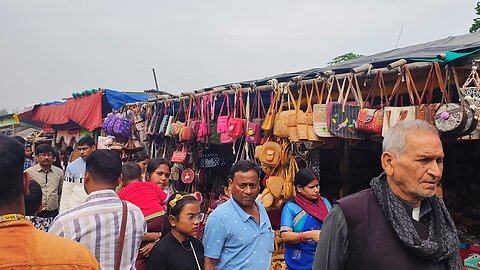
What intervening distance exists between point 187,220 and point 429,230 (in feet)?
5.21

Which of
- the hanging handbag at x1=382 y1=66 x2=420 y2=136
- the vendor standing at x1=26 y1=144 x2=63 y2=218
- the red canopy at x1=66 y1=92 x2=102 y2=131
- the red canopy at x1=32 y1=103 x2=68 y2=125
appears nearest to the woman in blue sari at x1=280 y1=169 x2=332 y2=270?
the hanging handbag at x1=382 y1=66 x2=420 y2=136

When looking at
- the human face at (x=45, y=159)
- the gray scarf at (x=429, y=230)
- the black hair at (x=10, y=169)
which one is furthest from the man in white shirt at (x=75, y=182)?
the gray scarf at (x=429, y=230)

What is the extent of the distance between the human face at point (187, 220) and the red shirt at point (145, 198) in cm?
26

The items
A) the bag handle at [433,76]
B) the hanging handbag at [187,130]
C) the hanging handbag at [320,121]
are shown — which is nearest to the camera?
the bag handle at [433,76]

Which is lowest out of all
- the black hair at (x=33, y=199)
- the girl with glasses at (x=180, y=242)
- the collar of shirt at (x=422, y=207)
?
the girl with glasses at (x=180, y=242)

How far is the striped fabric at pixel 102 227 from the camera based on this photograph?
2221mm

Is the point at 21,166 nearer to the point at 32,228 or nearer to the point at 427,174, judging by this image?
the point at 32,228

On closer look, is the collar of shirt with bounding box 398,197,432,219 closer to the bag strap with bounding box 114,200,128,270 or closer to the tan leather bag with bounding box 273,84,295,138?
the bag strap with bounding box 114,200,128,270

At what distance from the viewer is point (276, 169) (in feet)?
14.3

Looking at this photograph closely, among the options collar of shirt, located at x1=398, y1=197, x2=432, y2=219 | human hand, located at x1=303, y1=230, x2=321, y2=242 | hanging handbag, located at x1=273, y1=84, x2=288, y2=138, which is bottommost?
human hand, located at x1=303, y1=230, x2=321, y2=242

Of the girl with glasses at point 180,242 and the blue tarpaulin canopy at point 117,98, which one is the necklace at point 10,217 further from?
the blue tarpaulin canopy at point 117,98

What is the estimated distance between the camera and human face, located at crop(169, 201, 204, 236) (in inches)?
115

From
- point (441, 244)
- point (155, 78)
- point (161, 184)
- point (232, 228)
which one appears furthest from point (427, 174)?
point (155, 78)

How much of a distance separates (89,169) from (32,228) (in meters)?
1.31
